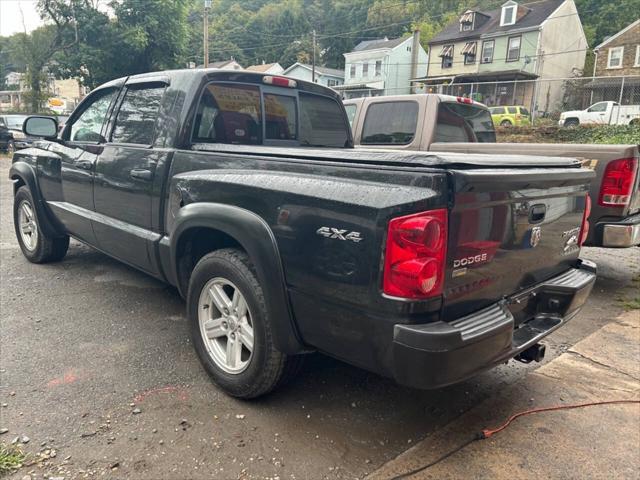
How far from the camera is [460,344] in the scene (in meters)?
2.01

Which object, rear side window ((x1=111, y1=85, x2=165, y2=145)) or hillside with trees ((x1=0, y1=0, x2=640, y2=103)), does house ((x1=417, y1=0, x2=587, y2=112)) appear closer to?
hillside with trees ((x1=0, y1=0, x2=640, y2=103))

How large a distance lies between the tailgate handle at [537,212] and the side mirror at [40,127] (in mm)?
4429

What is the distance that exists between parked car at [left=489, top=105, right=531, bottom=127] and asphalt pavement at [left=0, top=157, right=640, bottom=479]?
857 inches

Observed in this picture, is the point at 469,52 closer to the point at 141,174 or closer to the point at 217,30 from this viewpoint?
the point at 141,174

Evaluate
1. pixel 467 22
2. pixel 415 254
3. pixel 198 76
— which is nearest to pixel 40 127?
pixel 198 76

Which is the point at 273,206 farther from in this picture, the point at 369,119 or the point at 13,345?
the point at 369,119

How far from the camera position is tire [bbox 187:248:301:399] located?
2.57 m

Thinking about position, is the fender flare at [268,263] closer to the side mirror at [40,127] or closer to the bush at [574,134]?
the side mirror at [40,127]

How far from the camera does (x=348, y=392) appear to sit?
9.78ft

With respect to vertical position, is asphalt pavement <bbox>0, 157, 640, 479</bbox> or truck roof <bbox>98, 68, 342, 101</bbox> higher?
truck roof <bbox>98, 68, 342, 101</bbox>

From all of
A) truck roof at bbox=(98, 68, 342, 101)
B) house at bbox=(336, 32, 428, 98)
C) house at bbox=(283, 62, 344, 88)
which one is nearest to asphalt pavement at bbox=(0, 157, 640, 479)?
truck roof at bbox=(98, 68, 342, 101)

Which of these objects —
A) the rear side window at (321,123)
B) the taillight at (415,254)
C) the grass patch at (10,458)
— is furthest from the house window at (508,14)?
the grass patch at (10,458)

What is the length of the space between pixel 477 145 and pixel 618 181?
4.72 ft

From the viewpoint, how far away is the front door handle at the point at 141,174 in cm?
338
